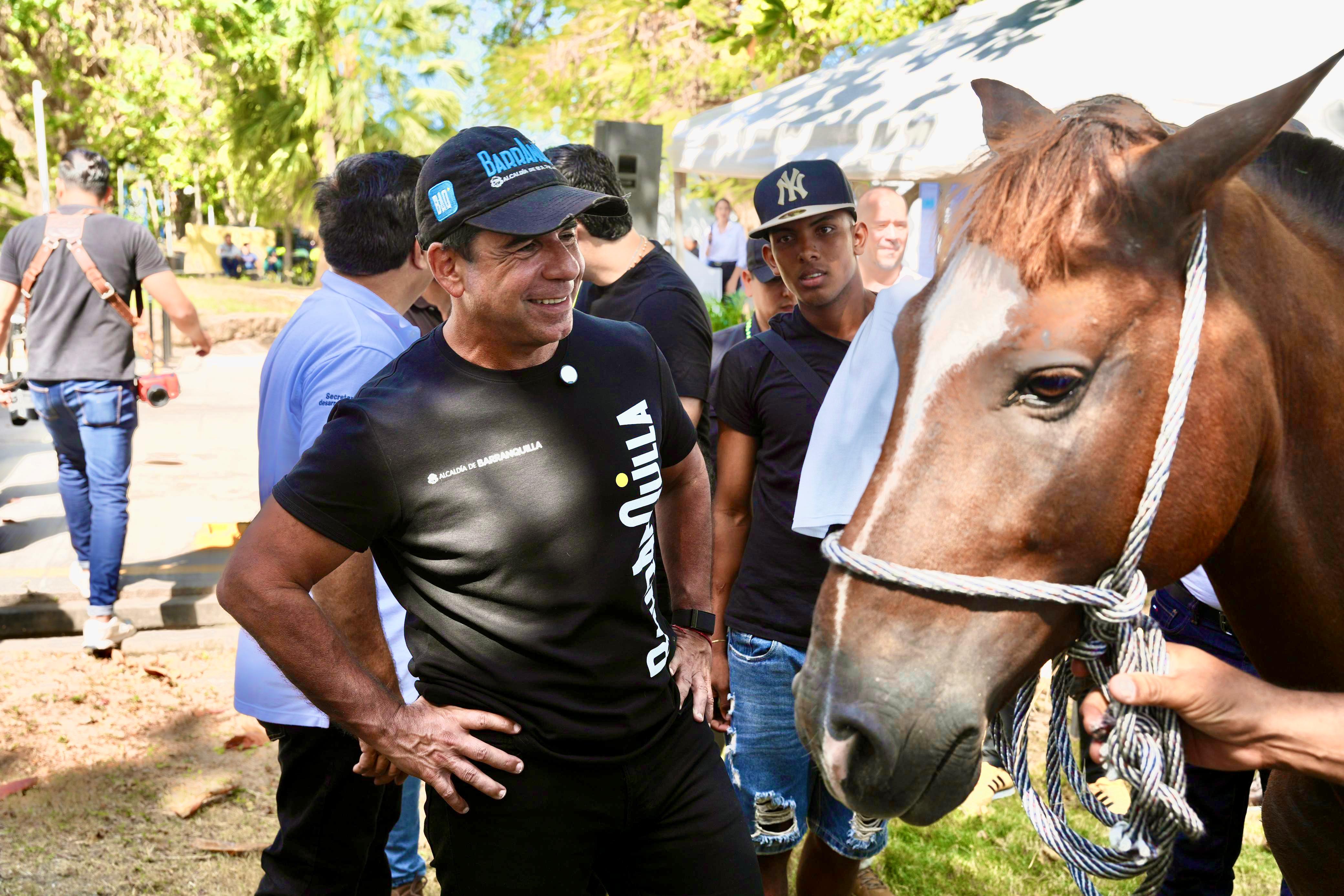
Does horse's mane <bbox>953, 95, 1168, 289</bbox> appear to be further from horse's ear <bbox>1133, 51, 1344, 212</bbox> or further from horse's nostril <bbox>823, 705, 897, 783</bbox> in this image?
horse's nostril <bbox>823, 705, 897, 783</bbox>

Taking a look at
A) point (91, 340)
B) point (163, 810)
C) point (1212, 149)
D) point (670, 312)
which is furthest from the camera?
point (91, 340)

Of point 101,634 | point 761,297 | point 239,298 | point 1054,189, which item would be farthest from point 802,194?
point 239,298

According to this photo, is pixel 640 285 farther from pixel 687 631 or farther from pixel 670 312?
pixel 687 631

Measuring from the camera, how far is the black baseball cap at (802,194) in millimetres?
3426

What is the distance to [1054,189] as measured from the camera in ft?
4.77

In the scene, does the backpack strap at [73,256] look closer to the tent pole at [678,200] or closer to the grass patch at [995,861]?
the grass patch at [995,861]

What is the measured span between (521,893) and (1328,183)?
199cm

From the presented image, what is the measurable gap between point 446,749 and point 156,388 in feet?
15.0

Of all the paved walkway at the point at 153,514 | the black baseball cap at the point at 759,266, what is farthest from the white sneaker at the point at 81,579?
the black baseball cap at the point at 759,266

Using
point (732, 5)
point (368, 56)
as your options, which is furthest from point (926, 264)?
point (368, 56)

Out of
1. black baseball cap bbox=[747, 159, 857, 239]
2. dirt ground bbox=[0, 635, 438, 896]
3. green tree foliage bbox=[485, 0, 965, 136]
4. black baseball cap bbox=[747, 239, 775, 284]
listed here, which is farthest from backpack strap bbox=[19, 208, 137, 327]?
green tree foliage bbox=[485, 0, 965, 136]

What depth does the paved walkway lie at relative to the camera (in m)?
6.19

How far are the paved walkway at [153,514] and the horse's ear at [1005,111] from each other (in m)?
5.67

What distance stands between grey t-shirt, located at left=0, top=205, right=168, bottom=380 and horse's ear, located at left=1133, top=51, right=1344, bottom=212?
5.37 meters
